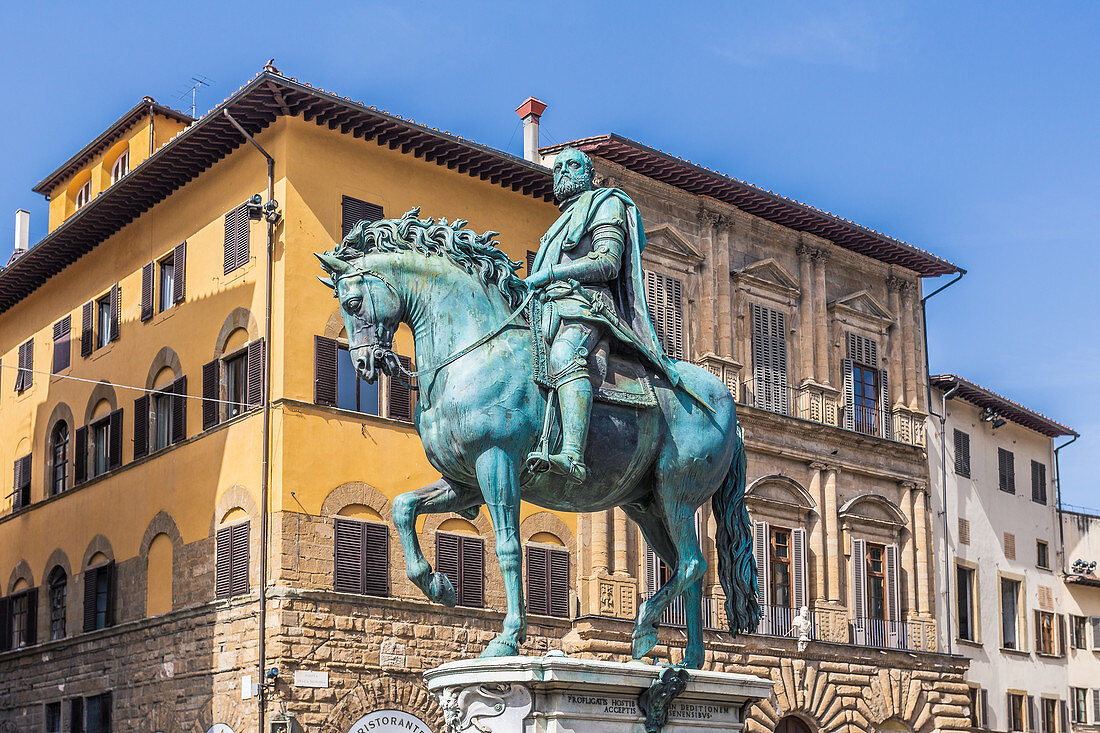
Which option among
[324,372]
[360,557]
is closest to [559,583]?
[360,557]

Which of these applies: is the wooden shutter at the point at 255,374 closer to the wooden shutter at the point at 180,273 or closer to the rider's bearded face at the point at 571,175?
the wooden shutter at the point at 180,273

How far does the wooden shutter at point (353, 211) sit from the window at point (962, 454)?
55.5 feet

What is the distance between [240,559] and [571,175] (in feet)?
53.8

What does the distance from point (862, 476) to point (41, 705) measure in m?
17.0

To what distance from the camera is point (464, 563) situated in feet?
85.1

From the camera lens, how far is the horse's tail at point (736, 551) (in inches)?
392

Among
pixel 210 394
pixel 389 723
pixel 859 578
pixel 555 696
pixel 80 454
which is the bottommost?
pixel 389 723

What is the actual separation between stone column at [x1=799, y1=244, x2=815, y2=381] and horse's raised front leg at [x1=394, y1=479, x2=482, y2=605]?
2416cm

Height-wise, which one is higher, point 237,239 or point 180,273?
point 237,239

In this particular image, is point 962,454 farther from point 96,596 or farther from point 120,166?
point 120,166

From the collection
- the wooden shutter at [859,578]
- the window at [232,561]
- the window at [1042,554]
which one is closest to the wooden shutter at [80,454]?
the window at [232,561]

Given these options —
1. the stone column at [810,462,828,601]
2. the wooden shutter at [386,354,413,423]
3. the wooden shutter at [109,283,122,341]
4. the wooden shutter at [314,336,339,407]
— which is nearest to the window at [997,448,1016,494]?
the stone column at [810,462,828,601]

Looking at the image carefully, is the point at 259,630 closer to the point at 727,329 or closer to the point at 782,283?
the point at 727,329

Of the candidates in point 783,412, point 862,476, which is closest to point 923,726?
point 862,476
